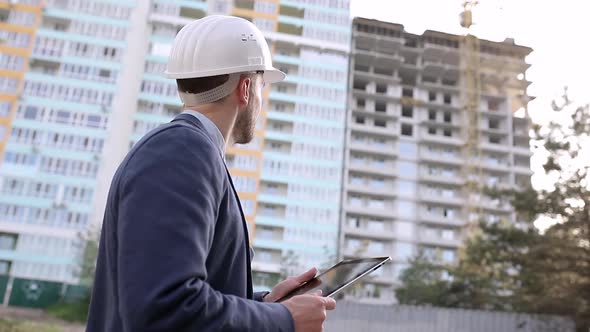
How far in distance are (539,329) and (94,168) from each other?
11.0m

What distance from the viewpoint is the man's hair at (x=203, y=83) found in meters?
0.50

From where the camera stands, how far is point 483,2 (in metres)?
18.9

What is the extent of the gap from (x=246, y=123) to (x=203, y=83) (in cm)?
6

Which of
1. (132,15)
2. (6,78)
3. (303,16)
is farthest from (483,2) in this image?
(6,78)

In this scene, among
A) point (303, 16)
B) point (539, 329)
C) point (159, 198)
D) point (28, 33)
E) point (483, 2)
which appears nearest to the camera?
point (159, 198)

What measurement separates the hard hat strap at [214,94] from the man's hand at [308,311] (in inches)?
8.1

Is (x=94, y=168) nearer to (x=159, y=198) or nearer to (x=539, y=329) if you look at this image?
(x=539, y=329)

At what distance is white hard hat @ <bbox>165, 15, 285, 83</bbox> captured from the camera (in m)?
0.49

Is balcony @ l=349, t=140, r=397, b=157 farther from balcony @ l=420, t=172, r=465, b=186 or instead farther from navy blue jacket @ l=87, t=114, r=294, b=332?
navy blue jacket @ l=87, t=114, r=294, b=332

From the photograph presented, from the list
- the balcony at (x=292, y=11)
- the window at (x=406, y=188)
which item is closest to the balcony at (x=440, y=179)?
the window at (x=406, y=188)

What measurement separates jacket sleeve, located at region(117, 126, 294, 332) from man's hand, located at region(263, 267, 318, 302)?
0.16 meters

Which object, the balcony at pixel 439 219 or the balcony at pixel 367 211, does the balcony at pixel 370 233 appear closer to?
the balcony at pixel 367 211

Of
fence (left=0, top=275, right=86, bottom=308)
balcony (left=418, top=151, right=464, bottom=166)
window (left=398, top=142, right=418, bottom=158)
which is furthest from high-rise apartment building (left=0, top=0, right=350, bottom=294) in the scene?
balcony (left=418, top=151, right=464, bottom=166)

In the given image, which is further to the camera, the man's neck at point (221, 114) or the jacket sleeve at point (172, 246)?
the man's neck at point (221, 114)
